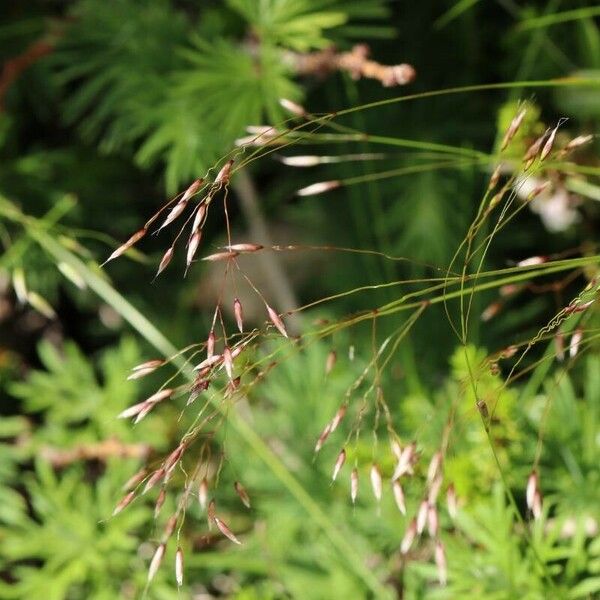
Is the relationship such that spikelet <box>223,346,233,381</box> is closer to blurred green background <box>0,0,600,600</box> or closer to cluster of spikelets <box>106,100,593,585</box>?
cluster of spikelets <box>106,100,593,585</box>

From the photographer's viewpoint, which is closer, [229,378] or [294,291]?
[229,378]

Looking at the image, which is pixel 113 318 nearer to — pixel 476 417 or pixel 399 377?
pixel 399 377

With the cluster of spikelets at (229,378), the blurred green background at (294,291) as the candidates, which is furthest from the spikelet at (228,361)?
the blurred green background at (294,291)

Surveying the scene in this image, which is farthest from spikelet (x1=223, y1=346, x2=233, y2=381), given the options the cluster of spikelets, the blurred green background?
the blurred green background

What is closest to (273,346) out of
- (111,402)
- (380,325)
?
(380,325)

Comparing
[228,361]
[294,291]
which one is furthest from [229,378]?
[294,291]

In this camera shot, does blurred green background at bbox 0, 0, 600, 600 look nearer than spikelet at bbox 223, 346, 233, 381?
No

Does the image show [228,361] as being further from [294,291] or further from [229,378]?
[294,291]

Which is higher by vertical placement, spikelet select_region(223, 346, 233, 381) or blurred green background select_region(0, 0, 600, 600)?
spikelet select_region(223, 346, 233, 381)

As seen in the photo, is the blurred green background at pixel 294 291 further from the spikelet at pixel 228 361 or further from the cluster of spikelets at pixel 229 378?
the spikelet at pixel 228 361

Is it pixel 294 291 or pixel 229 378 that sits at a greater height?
pixel 229 378
